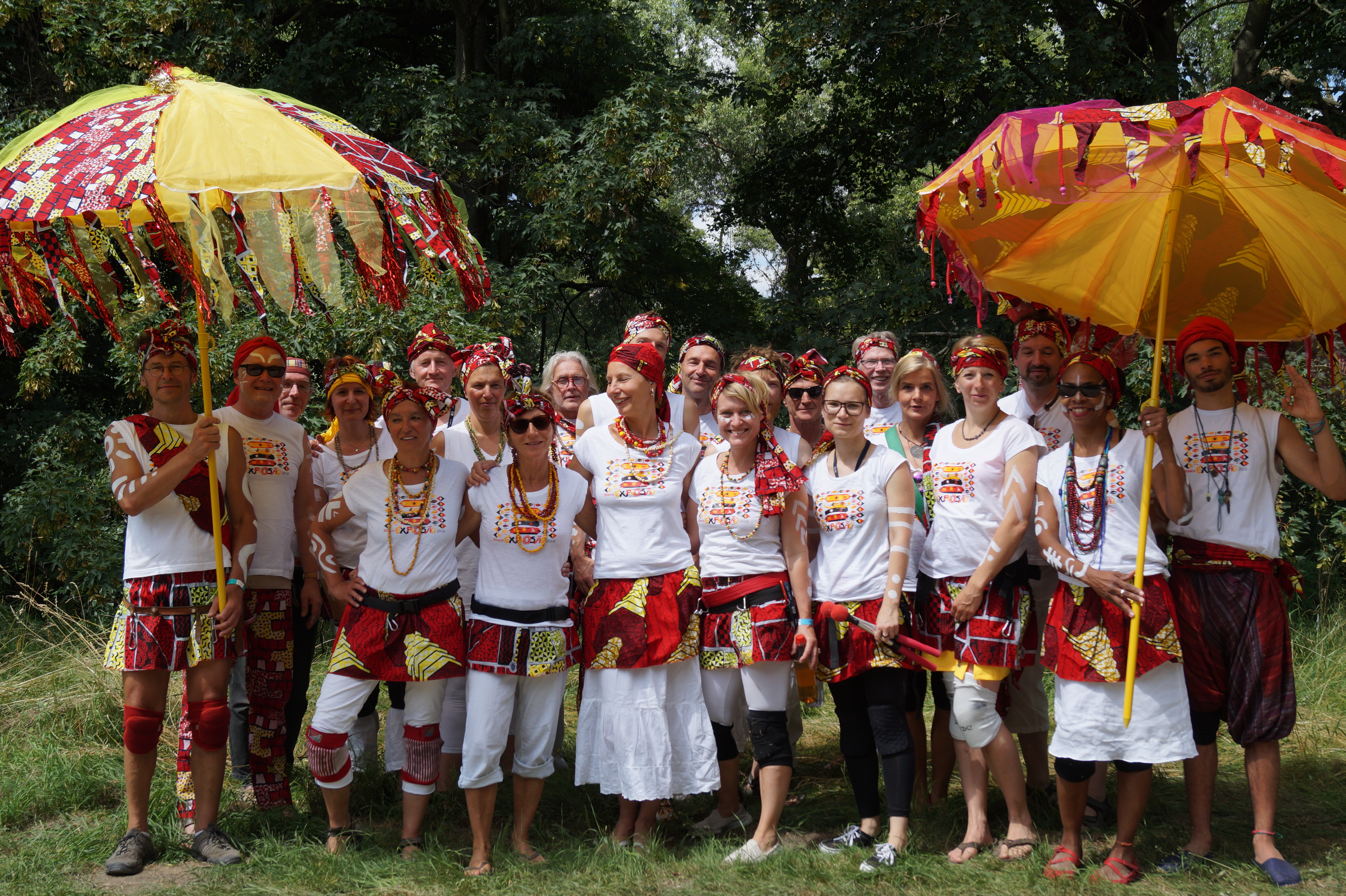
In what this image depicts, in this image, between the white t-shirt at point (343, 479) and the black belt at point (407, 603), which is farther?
the white t-shirt at point (343, 479)

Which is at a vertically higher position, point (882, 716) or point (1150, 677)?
point (1150, 677)

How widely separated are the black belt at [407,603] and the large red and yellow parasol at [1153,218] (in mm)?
2353

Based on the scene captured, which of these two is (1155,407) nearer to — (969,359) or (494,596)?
(969,359)

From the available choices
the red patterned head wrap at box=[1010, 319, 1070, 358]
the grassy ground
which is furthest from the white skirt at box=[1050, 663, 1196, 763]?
the red patterned head wrap at box=[1010, 319, 1070, 358]

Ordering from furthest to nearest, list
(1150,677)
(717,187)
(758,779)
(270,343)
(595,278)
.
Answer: (717,187) < (595,278) < (758,779) < (270,343) < (1150,677)

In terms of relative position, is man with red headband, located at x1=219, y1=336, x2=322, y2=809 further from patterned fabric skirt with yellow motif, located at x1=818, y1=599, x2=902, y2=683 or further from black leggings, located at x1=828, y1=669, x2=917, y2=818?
black leggings, located at x1=828, y1=669, x2=917, y2=818

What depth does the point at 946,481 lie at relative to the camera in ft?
13.0

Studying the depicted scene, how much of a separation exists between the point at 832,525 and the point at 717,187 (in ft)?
52.2

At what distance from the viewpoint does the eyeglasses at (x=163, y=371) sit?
13.1ft

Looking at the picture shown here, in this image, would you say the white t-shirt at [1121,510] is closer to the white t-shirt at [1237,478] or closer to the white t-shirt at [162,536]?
the white t-shirt at [1237,478]

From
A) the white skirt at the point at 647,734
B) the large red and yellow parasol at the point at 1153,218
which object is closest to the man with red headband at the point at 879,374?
the large red and yellow parasol at the point at 1153,218

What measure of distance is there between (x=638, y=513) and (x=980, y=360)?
1.47 metres

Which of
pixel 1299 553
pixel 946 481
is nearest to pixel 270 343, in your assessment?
pixel 946 481

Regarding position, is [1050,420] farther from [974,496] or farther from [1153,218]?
[1153,218]
